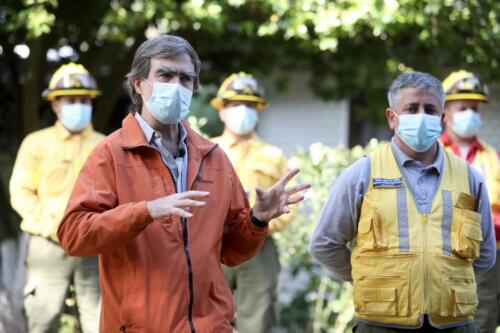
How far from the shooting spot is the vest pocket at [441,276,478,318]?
454 centimetres

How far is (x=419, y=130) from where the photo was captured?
475 cm

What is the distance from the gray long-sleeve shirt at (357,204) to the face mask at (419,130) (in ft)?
0.25

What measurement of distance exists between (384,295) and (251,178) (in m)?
3.27

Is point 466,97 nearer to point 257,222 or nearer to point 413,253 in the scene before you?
point 413,253

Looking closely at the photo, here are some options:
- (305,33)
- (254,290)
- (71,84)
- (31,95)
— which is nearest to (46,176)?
(71,84)

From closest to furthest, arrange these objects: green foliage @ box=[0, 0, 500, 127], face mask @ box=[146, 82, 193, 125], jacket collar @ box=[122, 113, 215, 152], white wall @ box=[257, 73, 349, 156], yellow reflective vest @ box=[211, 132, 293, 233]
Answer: jacket collar @ box=[122, 113, 215, 152], face mask @ box=[146, 82, 193, 125], yellow reflective vest @ box=[211, 132, 293, 233], green foliage @ box=[0, 0, 500, 127], white wall @ box=[257, 73, 349, 156]

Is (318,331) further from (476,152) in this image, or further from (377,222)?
(377,222)

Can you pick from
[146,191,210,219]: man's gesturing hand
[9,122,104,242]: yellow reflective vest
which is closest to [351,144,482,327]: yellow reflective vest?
[146,191,210,219]: man's gesturing hand

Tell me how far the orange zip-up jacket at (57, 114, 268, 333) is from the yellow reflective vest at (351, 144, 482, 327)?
32.5 inches

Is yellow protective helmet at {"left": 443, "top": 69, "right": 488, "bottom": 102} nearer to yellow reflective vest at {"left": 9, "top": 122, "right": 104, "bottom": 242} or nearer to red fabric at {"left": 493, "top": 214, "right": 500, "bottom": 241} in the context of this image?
red fabric at {"left": 493, "top": 214, "right": 500, "bottom": 241}

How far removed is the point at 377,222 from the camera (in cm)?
461

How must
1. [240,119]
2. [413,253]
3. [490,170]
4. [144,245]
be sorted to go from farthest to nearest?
[240,119] < [490,170] < [413,253] < [144,245]

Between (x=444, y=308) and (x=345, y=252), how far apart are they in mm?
668

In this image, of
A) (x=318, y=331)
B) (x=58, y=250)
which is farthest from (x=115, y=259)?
(x=318, y=331)
